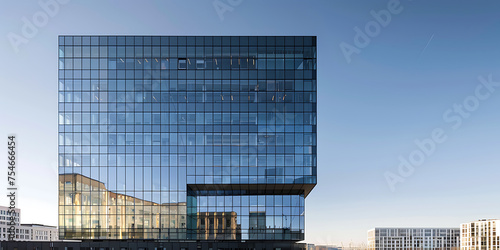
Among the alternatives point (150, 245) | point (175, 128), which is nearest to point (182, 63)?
point (175, 128)

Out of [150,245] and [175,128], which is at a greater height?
[175,128]

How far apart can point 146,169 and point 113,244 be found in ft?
A: 36.1

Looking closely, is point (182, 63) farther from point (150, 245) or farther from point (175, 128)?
point (150, 245)

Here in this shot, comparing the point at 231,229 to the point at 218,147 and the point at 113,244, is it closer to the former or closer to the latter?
the point at 218,147

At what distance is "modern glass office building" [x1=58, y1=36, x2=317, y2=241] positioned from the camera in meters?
53.4

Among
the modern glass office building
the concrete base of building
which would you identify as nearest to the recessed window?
the modern glass office building

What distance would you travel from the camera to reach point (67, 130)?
54469 millimetres

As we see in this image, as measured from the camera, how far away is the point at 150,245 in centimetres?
5241

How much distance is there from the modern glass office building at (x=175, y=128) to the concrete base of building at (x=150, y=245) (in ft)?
3.47

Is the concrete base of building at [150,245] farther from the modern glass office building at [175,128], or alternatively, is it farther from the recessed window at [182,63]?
the recessed window at [182,63]

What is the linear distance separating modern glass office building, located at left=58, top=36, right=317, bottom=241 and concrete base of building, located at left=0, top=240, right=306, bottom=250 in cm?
106

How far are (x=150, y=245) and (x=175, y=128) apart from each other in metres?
16.5

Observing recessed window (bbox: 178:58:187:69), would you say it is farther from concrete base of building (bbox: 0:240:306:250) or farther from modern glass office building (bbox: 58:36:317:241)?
concrete base of building (bbox: 0:240:306:250)

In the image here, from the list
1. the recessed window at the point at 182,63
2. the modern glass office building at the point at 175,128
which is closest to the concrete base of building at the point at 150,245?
the modern glass office building at the point at 175,128
